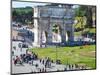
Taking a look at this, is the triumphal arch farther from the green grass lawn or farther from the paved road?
the paved road

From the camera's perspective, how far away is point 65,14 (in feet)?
9.64

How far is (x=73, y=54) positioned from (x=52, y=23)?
0.47 meters

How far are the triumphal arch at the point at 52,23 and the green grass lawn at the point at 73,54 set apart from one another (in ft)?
0.31

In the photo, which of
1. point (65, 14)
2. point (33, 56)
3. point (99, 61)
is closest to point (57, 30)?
point (65, 14)

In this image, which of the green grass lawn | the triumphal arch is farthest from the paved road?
the triumphal arch

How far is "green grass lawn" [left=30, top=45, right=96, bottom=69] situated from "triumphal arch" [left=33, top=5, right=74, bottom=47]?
9 cm

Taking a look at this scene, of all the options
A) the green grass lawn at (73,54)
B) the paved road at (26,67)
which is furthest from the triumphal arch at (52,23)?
the paved road at (26,67)

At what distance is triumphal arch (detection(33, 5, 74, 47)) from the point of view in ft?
9.23

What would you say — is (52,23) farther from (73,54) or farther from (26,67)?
(26,67)

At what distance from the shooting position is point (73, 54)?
9.77 ft

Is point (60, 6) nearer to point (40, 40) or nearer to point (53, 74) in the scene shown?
point (40, 40)

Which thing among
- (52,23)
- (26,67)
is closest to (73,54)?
(52,23)

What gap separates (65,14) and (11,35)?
28.1 inches

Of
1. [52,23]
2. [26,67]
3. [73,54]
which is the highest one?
[52,23]
